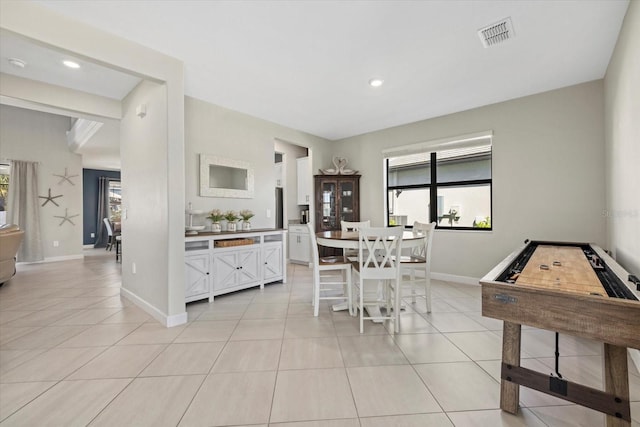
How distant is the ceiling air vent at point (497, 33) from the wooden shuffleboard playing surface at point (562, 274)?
1.92 meters

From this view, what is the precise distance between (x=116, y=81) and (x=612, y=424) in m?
4.73

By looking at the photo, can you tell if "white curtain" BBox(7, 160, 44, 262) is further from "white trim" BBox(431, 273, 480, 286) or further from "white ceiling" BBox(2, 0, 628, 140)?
"white trim" BBox(431, 273, 480, 286)

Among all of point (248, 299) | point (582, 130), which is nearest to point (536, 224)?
point (582, 130)

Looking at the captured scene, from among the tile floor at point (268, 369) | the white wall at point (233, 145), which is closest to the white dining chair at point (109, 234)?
the tile floor at point (268, 369)

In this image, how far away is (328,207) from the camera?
5438 mm

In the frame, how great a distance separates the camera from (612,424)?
3.90 ft

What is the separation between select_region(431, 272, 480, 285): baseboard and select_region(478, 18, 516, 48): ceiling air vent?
120 inches

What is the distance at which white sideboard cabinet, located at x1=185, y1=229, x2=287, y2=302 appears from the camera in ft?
10.3

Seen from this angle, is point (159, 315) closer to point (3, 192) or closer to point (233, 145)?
point (233, 145)

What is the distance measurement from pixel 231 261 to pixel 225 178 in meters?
1.28

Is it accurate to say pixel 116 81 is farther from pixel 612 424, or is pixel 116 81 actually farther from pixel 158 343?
pixel 612 424

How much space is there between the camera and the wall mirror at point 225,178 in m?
3.73

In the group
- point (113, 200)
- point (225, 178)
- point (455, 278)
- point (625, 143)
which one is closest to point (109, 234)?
point (113, 200)

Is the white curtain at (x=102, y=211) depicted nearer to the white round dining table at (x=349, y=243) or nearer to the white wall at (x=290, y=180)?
the white wall at (x=290, y=180)
